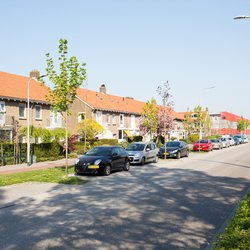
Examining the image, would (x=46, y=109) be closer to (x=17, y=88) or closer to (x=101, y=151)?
(x=17, y=88)

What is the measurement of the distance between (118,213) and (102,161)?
25.7 ft

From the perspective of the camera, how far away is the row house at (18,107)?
103ft

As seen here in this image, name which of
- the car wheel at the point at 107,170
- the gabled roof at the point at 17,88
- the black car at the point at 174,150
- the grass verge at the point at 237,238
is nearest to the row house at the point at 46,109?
the gabled roof at the point at 17,88

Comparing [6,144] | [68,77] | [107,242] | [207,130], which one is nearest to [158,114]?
[6,144]

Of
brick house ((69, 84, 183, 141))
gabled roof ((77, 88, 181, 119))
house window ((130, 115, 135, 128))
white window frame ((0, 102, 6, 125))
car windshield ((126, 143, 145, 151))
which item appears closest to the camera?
car windshield ((126, 143, 145, 151))

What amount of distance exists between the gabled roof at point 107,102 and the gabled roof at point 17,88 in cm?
788

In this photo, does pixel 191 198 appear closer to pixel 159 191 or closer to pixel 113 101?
pixel 159 191

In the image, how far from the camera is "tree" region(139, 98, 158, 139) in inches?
1625

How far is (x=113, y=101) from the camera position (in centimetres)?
5372

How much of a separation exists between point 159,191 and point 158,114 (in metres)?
29.3

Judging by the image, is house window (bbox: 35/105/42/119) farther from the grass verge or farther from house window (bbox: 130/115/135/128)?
the grass verge

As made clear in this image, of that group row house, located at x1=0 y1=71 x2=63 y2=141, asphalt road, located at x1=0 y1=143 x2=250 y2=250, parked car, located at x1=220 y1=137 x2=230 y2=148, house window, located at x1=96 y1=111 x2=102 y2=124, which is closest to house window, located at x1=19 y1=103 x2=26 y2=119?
row house, located at x1=0 y1=71 x2=63 y2=141

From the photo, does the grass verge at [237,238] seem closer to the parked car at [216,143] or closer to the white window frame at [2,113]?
the white window frame at [2,113]

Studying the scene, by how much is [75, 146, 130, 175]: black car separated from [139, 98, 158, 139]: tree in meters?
22.4
